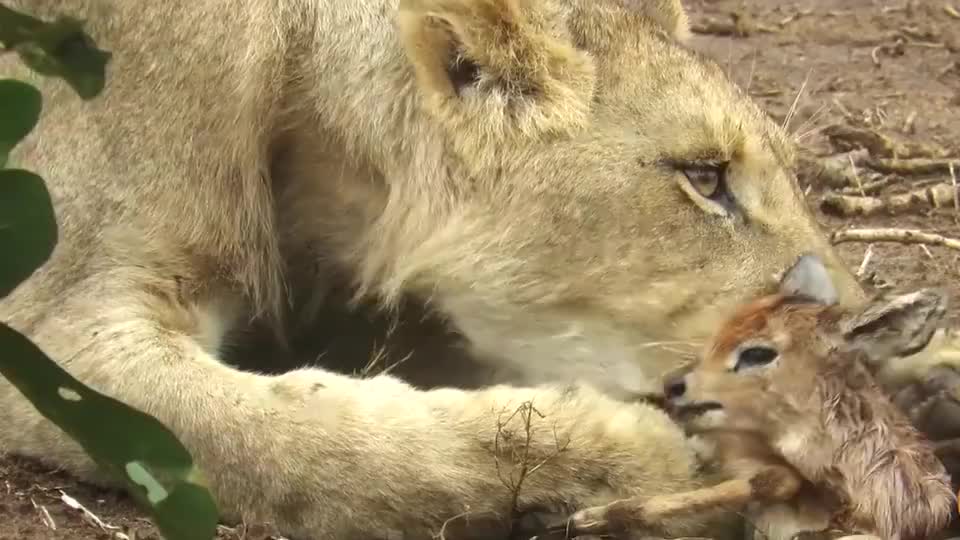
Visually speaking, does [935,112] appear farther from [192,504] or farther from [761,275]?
[192,504]

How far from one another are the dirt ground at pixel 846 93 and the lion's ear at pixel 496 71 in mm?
763

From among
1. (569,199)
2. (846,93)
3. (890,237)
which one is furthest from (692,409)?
(846,93)

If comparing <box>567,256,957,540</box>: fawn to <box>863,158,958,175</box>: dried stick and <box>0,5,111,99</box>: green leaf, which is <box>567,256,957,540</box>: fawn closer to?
<box>0,5,111,99</box>: green leaf

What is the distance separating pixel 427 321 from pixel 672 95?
0.52m

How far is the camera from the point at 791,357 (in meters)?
2.05

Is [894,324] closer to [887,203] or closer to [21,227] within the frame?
[21,227]

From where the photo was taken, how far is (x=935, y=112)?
480cm

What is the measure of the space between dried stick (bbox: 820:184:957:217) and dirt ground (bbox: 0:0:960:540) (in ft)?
0.05

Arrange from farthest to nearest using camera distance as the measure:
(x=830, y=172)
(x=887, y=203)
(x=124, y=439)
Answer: (x=830, y=172) → (x=887, y=203) → (x=124, y=439)

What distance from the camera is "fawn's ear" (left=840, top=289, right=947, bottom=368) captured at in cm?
208

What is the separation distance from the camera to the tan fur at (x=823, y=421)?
189 centimetres

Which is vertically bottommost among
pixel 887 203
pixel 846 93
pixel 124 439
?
pixel 124 439

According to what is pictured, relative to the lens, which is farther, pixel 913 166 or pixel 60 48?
pixel 913 166

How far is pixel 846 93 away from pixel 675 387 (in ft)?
9.88
